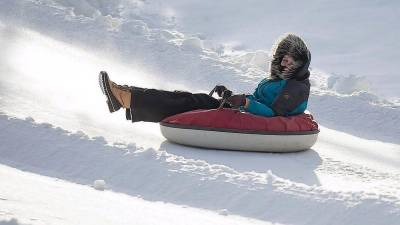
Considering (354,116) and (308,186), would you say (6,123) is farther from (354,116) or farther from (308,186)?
(354,116)

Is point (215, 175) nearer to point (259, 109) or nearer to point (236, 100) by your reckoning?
point (236, 100)

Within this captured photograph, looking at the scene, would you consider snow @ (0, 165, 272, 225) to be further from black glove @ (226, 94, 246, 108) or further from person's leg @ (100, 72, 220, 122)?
black glove @ (226, 94, 246, 108)

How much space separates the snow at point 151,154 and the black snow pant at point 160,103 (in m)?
0.22

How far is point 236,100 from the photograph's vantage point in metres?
4.46

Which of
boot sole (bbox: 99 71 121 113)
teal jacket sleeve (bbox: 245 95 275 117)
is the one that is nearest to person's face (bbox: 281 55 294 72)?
teal jacket sleeve (bbox: 245 95 275 117)

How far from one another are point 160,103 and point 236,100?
594 millimetres

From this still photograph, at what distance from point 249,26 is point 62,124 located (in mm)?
12114

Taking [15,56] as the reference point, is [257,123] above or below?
below

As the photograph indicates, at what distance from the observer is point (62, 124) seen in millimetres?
4676

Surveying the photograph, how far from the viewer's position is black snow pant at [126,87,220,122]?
4531 mm

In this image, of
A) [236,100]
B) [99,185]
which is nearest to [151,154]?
[99,185]

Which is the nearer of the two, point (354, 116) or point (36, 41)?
point (354, 116)

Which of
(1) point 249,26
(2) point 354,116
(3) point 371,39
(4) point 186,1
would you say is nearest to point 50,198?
(2) point 354,116

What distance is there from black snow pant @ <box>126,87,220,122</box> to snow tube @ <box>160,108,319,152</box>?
0.10 m
